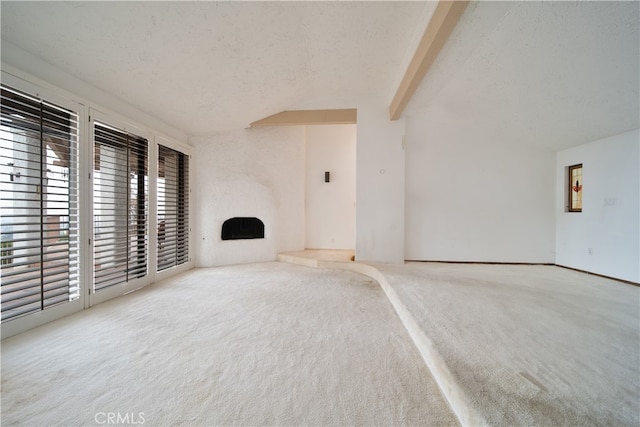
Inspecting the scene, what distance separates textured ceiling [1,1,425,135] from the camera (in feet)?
6.15

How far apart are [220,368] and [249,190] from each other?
355 cm

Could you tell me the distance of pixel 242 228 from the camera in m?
4.64

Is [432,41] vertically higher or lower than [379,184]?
higher

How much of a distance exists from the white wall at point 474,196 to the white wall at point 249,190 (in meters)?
2.54

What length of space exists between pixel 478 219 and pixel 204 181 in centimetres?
535

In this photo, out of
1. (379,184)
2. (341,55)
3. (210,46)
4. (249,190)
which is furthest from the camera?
(249,190)

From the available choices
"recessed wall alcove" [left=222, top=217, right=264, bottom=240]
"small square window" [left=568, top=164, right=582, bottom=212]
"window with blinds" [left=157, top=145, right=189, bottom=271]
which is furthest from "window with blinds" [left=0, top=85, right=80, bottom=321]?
"small square window" [left=568, top=164, right=582, bottom=212]

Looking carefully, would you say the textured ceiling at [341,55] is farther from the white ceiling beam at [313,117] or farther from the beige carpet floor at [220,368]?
the beige carpet floor at [220,368]

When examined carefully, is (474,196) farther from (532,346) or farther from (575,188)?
→ (532,346)

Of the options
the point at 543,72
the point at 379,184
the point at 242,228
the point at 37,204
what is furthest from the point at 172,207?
the point at 543,72

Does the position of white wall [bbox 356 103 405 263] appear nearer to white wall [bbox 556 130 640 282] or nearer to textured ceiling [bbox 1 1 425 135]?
textured ceiling [bbox 1 1 425 135]

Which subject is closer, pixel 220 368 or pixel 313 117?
pixel 220 368

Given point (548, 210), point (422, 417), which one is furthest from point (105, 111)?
point (548, 210)

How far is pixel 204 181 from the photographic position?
421cm
